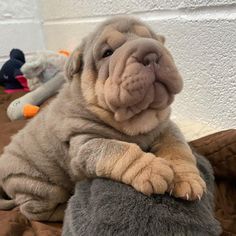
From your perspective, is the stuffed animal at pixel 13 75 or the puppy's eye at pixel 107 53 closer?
the puppy's eye at pixel 107 53

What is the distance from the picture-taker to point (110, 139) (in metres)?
1.03

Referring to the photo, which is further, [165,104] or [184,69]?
[184,69]

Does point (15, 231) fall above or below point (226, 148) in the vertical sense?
below

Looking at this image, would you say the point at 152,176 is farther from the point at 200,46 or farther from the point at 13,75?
the point at 13,75

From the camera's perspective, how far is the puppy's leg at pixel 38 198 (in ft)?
4.04

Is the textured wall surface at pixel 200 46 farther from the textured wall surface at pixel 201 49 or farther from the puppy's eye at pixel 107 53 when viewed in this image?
the puppy's eye at pixel 107 53

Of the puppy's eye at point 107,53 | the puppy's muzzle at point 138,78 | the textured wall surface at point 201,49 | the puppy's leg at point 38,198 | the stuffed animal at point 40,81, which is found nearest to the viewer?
the puppy's muzzle at point 138,78

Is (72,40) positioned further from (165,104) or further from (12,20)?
(165,104)

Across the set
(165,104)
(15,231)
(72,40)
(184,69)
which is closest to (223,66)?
(184,69)

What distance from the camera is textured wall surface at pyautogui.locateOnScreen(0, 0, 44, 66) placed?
3.35 metres

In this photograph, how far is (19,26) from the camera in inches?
135

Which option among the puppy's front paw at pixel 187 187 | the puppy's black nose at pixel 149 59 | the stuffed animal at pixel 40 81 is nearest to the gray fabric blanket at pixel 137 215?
the puppy's front paw at pixel 187 187

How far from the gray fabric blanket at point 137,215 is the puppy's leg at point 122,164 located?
0.10ft

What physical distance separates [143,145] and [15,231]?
0.52 metres
